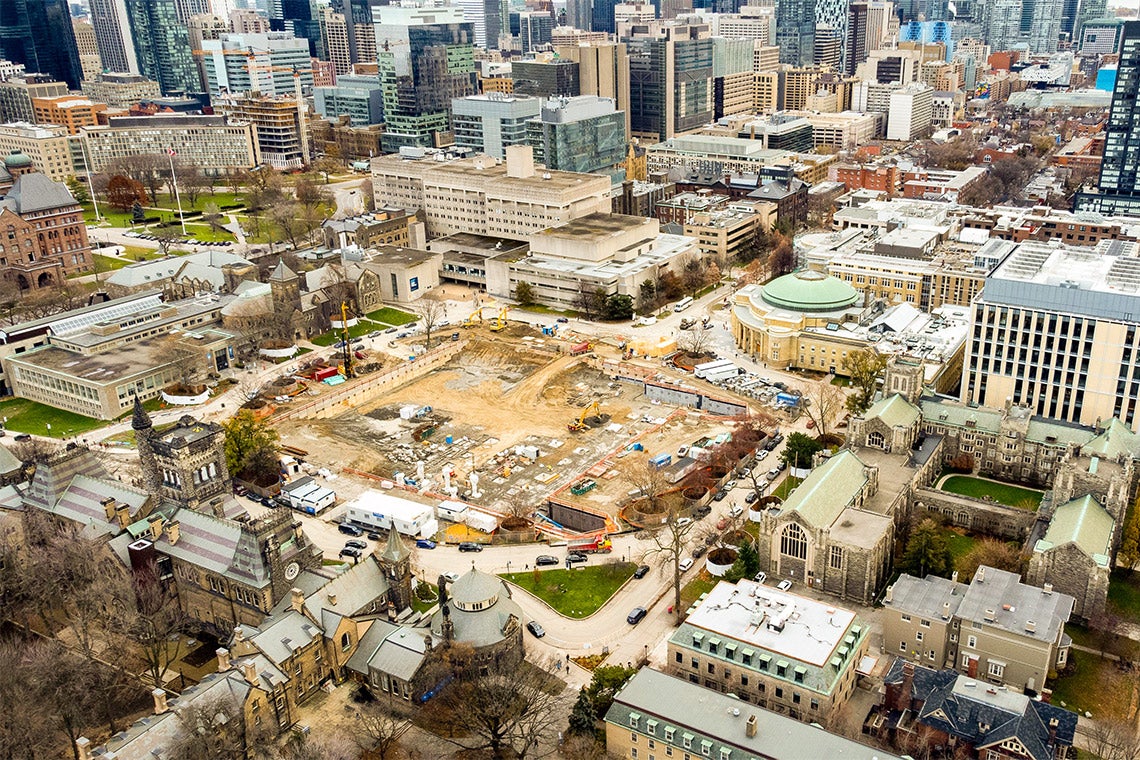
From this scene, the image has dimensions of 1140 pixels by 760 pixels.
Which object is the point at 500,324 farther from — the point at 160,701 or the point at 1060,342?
the point at 160,701

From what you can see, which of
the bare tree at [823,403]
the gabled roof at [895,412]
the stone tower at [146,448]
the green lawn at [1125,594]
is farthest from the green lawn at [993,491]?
the stone tower at [146,448]

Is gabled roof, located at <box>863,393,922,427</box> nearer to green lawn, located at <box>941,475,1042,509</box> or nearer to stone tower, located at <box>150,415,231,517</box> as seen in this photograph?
green lawn, located at <box>941,475,1042,509</box>

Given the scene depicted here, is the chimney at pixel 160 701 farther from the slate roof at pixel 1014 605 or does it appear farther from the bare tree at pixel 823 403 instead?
the bare tree at pixel 823 403

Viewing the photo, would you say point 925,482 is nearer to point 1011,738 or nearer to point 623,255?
point 1011,738

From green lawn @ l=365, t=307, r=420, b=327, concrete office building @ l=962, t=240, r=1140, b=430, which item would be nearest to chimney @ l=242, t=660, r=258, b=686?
concrete office building @ l=962, t=240, r=1140, b=430

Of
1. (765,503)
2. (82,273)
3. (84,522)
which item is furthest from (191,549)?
(82,273)

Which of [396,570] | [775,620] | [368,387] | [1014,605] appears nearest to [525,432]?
[368,387]
